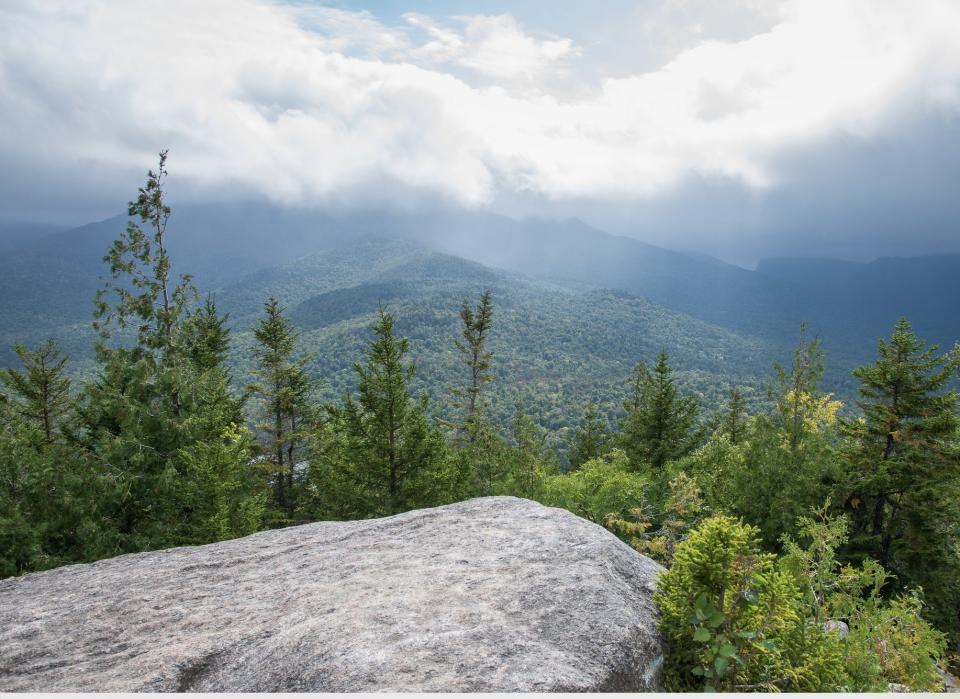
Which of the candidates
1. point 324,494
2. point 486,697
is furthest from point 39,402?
point 486,697

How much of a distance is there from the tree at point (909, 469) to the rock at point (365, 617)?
11.7 meters

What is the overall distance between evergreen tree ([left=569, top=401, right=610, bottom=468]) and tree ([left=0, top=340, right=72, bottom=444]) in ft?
99.1

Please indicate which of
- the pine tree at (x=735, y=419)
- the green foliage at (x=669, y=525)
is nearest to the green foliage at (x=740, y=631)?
the green foliage at (x=669, y=525)

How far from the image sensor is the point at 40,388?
15.7 m

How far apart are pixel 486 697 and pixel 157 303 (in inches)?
630

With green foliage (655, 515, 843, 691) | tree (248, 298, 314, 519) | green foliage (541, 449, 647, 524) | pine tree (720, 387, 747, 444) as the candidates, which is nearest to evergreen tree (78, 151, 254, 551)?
tree (248, 298, 314, 519)

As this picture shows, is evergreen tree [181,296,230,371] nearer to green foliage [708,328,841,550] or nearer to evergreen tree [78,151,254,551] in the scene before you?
evergreen tree [78,151,254,551]

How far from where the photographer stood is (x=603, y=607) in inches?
155

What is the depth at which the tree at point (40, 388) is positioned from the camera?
15.2 metres

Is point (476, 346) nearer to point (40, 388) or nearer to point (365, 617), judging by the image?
point (40, 388)

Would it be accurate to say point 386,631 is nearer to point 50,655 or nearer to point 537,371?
point 50,655

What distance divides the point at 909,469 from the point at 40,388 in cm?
2519

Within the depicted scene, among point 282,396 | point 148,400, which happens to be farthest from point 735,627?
point 282,396

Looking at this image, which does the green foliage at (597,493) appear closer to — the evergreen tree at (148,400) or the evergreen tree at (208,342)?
the evergreen tree at (148,400)
